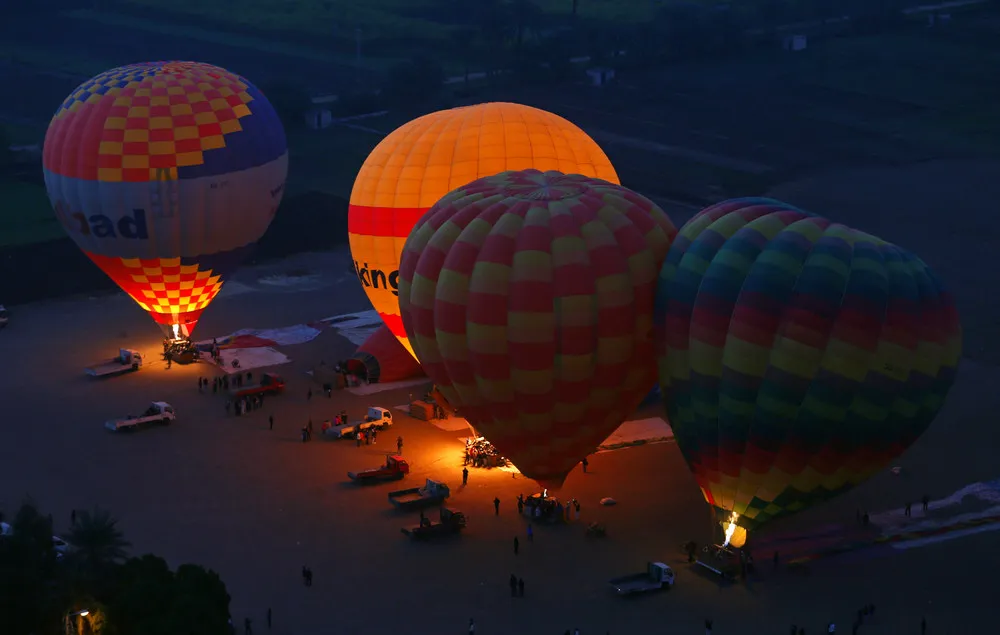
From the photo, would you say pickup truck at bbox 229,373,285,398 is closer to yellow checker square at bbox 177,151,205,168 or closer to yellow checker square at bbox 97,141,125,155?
yellow checker square at bbox 177,151,205,168

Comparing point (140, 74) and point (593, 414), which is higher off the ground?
point (140, 74)

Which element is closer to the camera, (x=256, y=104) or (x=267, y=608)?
(x=267, y=608)

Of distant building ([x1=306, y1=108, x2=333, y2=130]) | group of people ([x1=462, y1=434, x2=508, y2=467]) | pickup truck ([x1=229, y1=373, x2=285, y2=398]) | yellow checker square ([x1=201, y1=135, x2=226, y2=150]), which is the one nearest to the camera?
group of people ([x1=462, y1=434, x2=508, y2=467])

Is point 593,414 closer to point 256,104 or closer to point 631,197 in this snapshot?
point 631,197

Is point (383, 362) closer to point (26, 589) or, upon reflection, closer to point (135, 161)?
point (135, 161)

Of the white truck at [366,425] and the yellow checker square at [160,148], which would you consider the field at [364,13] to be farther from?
the white truck at [366,425]

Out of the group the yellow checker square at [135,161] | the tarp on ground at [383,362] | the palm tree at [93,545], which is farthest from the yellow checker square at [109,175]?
the palm tree at [93,545]

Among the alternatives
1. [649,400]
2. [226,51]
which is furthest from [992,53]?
[649,400]

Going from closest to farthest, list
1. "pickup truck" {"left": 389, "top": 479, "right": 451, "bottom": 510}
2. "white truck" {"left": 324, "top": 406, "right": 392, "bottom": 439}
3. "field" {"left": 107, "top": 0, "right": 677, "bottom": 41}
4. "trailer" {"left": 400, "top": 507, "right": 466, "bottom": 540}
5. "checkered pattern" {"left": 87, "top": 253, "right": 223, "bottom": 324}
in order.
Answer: "trailer" {"left": 400, "top": 507, "right": 466, "bottom": 540}, "pickup truck" {"left": 389, "top": 479, "right": 451, "bottom": 510}, "white truck" {"left": 324, "top": 406, "right": 392, "bottom": 439}, "checkered pattern" {"left": 87, "top": 253, "right": 223, "bottom": 324}, "field" {"left": 107, "top": 0, "right": 677, "bottom": 41}

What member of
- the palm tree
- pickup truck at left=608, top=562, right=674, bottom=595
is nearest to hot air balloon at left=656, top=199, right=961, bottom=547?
pickup truck at left=608, top=562, right=674, bottom=595
